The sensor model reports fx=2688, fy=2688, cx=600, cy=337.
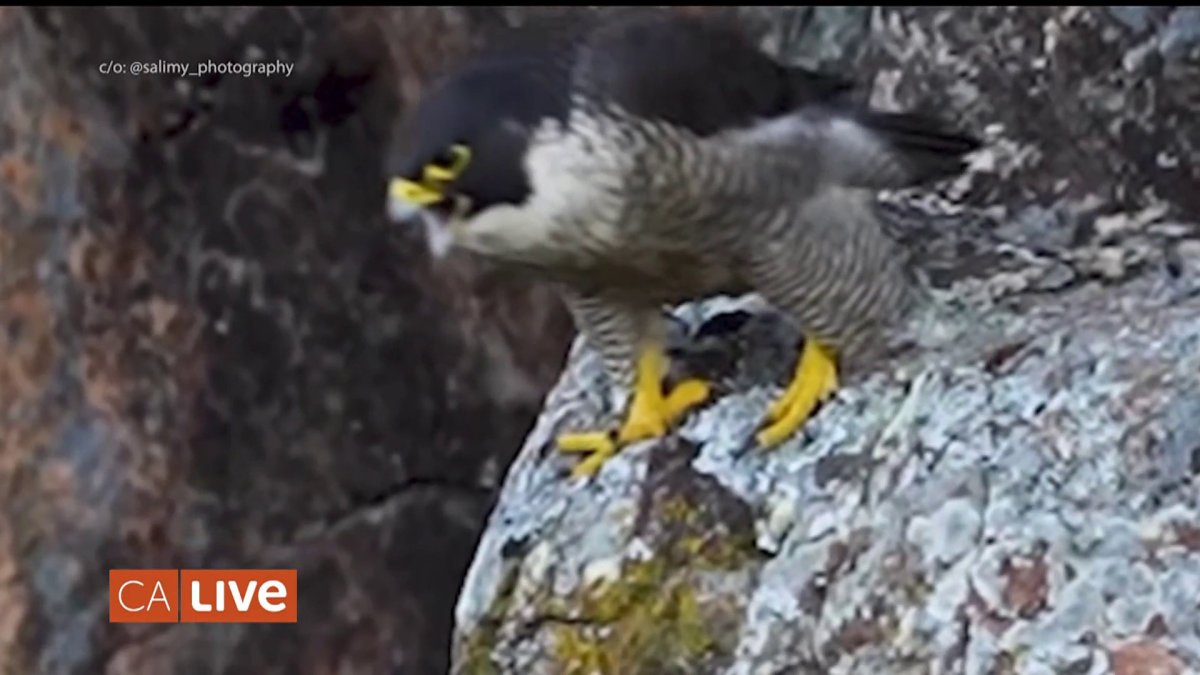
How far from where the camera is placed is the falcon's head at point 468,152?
342cm

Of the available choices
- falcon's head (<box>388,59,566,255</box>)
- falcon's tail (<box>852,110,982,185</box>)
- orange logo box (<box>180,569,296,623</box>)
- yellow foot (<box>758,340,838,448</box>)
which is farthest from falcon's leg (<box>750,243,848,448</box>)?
orange logo box (<box>180,569,296,623</box>)

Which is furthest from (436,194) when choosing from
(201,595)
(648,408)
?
(201,595)

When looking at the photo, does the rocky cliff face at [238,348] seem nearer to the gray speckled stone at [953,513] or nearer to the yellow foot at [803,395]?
the gray speckled stone at [953,513]

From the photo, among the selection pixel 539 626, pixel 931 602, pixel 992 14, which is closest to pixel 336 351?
pixel 992 14

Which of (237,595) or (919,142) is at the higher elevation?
(919,142)

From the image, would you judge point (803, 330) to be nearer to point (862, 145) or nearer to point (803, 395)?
point (803, 395)

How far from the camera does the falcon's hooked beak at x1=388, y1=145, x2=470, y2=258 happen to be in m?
3.43

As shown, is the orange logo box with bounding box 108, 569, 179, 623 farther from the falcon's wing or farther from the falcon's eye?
the falcon's eye

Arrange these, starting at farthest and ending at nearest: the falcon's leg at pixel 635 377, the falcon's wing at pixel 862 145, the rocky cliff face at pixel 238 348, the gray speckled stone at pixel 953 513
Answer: the rocky cliff face at pixel 238 348
the falcon's leg at pixel 635 377
the falcon's wing at pixel 862 145
the gray speckled stone at pixel 953 513

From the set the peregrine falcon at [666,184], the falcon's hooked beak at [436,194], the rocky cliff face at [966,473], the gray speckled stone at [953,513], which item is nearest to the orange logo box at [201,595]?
the rocky cliff face at [966,473]

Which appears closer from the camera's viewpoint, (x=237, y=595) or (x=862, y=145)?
(x=862, y=145)

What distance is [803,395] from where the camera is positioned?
3781mm

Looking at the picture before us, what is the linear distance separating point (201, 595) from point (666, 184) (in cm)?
282

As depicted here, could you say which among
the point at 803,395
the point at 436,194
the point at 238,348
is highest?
the point at 238,348
